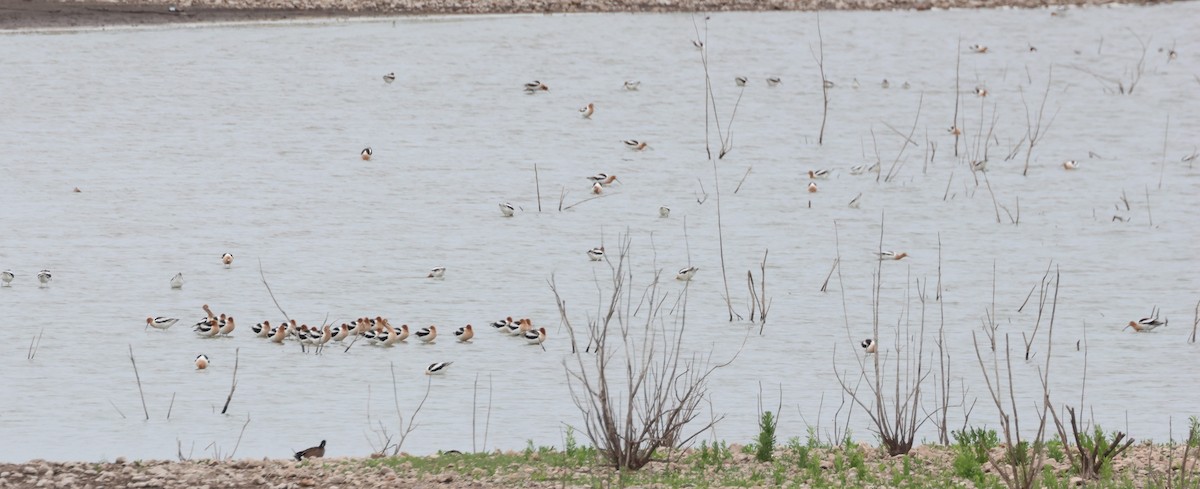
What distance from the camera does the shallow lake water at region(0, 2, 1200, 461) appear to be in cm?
1128

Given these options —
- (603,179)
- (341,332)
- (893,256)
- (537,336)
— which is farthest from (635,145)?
(341,332)

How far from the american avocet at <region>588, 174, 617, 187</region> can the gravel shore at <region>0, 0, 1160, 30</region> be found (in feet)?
36.1

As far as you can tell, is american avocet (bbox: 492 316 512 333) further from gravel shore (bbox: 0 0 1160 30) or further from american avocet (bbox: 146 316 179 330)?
gravel shore (bbox: 0 0 1160 30)

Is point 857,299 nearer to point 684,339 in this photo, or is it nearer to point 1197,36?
point 684,339

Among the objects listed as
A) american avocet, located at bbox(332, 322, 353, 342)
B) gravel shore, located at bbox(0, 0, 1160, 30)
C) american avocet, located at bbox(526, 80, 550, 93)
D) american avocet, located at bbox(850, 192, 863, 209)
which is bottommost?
american avocet, located at bbox(332, 322, 353, 342)

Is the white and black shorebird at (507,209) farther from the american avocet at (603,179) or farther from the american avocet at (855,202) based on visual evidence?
the american avocet at (855,202)

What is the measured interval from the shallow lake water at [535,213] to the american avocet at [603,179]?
0.71 feet

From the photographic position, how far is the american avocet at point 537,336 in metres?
12.6

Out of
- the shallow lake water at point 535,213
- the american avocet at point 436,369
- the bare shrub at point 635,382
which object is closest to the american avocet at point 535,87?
the shallow lake water at point 535,213

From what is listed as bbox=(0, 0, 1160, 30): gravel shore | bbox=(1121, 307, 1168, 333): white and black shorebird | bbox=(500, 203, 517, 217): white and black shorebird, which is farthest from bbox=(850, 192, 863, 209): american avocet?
bbox=(0, 0, 1160, 30): gravel shore

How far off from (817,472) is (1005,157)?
12.0 metres

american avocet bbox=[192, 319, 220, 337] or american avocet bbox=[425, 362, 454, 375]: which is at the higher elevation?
american avocet bbox=[192, 319, 220, 337]

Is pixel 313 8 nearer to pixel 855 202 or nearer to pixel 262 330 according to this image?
pixel 855 202

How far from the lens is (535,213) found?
663 inches
